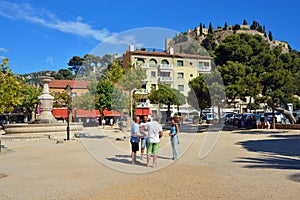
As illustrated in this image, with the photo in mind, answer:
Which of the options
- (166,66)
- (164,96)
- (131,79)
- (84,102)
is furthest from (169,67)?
(131,79)

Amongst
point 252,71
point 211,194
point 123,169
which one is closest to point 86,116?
point 252,71

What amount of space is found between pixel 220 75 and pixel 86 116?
93.8 ft

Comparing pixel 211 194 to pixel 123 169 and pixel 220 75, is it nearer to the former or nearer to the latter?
pixel 123 169

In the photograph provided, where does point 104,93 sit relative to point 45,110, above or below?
above

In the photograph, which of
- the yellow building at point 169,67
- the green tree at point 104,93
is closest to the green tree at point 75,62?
the yellow building at point 169,67

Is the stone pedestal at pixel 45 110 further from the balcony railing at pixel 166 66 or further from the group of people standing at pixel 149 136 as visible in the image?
the balcony railing at pixel 166 66

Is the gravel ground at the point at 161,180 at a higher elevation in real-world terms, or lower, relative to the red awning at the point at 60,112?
lower

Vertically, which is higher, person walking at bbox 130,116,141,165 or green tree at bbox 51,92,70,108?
green tree at bbox 51,92,70,108

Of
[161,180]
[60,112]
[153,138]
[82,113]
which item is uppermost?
[60,112]

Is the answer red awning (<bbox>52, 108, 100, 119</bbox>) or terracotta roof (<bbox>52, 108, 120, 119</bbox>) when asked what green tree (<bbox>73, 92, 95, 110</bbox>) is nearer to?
red awning (<bbox>52, 108, 100, 119</bbox>)

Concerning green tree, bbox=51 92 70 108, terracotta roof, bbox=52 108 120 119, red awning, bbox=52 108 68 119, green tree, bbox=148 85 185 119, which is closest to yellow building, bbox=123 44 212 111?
green tree, bbox=148 85 185 119

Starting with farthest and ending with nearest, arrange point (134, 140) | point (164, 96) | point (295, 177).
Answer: point (164, 96)
point (134, 140)
point (295, 177)

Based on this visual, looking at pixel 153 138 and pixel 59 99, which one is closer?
pixel 153 138

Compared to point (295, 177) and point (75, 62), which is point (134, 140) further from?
point (75, 62)
